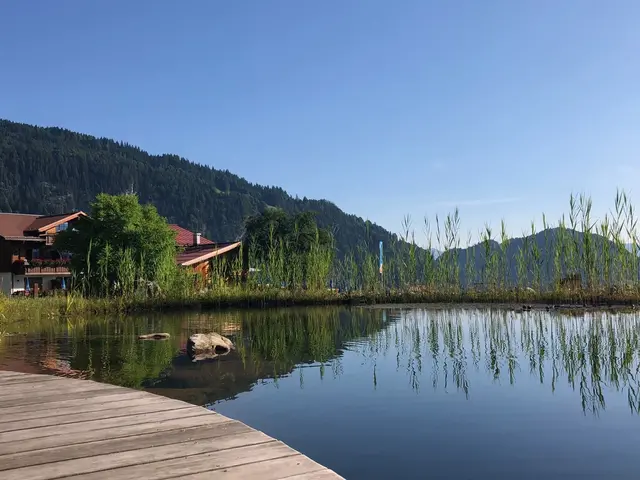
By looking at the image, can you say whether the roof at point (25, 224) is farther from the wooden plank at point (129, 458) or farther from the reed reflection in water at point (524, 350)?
the wooden plank at point (129, 458)

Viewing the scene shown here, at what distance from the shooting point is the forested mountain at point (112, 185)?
89875 millimetres

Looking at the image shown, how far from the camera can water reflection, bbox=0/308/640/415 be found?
6105mm

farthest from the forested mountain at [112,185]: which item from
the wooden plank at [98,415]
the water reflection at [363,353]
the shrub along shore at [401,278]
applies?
the wooden plank at [98,415]

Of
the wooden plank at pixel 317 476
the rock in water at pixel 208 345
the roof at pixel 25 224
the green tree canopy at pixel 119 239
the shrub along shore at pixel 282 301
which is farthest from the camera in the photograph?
the roof at pixel 25 224

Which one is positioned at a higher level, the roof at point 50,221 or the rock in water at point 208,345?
the roof at point 50,221

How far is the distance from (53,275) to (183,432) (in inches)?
1511

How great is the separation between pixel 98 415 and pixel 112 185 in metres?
100

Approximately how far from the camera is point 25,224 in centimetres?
3772

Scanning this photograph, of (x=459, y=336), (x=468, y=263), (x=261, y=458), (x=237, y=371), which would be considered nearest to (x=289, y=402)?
(x=237, y=371)

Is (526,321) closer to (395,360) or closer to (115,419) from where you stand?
(395,360)

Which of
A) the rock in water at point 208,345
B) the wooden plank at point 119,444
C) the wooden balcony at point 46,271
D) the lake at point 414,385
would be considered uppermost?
the wooden balcony at point 46,271

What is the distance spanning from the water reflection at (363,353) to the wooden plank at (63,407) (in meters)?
1.76

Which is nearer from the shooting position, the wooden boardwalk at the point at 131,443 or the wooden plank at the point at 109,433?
the wooden boardwalk at the point at 131,443

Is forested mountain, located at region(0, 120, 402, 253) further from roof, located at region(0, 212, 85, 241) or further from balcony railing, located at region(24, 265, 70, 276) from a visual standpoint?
balcony railing, located at region(24, 265, 70, 276)
